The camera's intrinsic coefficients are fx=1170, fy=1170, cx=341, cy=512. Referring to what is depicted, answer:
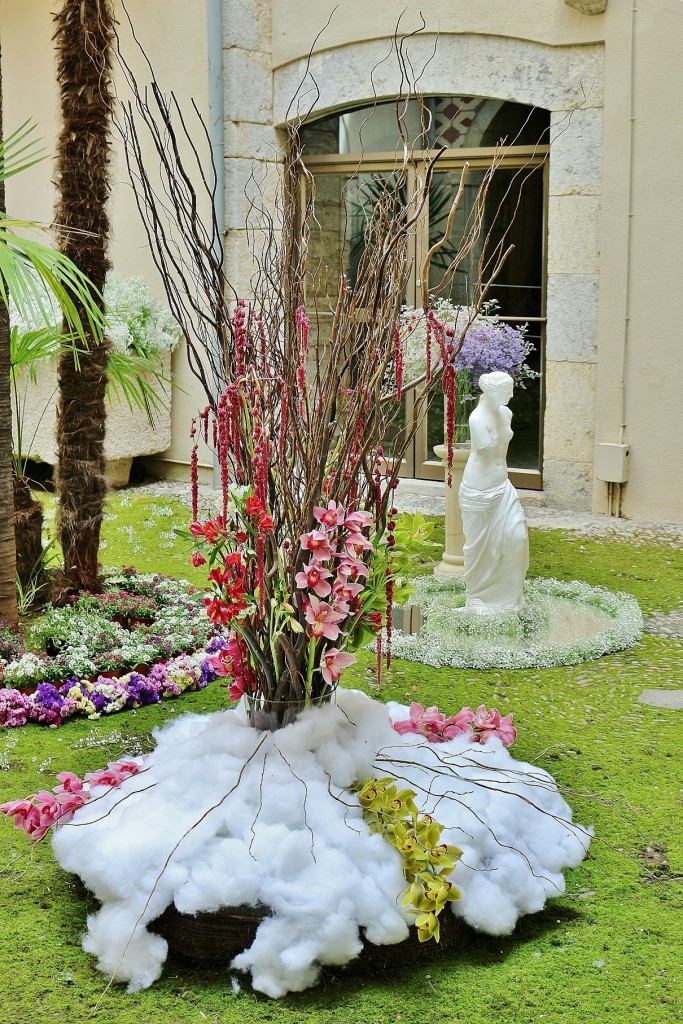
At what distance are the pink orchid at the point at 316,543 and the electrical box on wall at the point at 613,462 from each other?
5035 mm

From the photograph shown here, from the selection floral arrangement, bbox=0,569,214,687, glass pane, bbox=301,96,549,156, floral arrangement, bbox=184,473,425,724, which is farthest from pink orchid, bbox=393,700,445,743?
glass pane, bbox=301,96,549,156

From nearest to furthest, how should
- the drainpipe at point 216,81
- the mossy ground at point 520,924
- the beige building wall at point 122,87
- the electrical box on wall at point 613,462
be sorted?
the mossy ground at point 520,924 < the electrical box on wall at point 613,462 < the drainpipe at point 216,81 < the beige building wall at point 122,87

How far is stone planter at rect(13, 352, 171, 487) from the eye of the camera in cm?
866

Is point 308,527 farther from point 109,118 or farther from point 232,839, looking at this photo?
point 109,118

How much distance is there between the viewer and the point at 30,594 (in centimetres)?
558

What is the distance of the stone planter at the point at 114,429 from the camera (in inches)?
341

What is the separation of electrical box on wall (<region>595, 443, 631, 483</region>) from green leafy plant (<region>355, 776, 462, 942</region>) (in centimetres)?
492

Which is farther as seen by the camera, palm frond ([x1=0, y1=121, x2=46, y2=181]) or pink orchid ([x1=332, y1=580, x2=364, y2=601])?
palm frond ([x1=0, y1=121, x2=46, y2=181])

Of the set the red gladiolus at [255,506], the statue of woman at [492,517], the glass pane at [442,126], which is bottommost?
the statue of woman at [492,517]

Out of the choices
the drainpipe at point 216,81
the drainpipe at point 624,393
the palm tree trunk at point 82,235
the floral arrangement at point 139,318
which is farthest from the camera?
the floral arrangement at point 139,318

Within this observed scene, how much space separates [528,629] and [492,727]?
6.22 feet

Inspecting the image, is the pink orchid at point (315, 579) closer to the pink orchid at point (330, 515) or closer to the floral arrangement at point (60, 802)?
the pink orchid at point (330, 515)

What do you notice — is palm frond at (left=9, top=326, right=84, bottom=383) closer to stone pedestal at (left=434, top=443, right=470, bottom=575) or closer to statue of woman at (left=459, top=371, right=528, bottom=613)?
statue of woman at (left=459, top=371, right=528, bottom=613)

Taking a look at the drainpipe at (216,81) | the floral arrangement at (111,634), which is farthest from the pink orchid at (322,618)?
the drainpipe at (216,81)
